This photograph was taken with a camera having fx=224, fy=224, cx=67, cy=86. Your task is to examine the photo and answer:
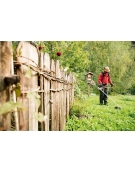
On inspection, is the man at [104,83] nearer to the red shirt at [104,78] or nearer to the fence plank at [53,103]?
the red shirt at [104,78]

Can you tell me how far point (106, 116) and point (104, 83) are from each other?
1.12 feet

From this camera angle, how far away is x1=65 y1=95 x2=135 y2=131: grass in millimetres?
2070

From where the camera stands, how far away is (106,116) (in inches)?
85.7

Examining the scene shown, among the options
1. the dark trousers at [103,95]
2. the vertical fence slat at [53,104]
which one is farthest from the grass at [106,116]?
the vertical fence slat at [53,104]

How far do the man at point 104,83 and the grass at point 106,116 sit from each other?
0.05 meters

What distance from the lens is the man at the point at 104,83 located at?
2.03 metres

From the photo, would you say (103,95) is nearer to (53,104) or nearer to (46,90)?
(53,104)

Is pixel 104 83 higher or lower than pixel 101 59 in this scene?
lower

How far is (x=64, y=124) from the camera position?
228 centimetres

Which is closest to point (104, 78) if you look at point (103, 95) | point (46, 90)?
point (103, 95)
